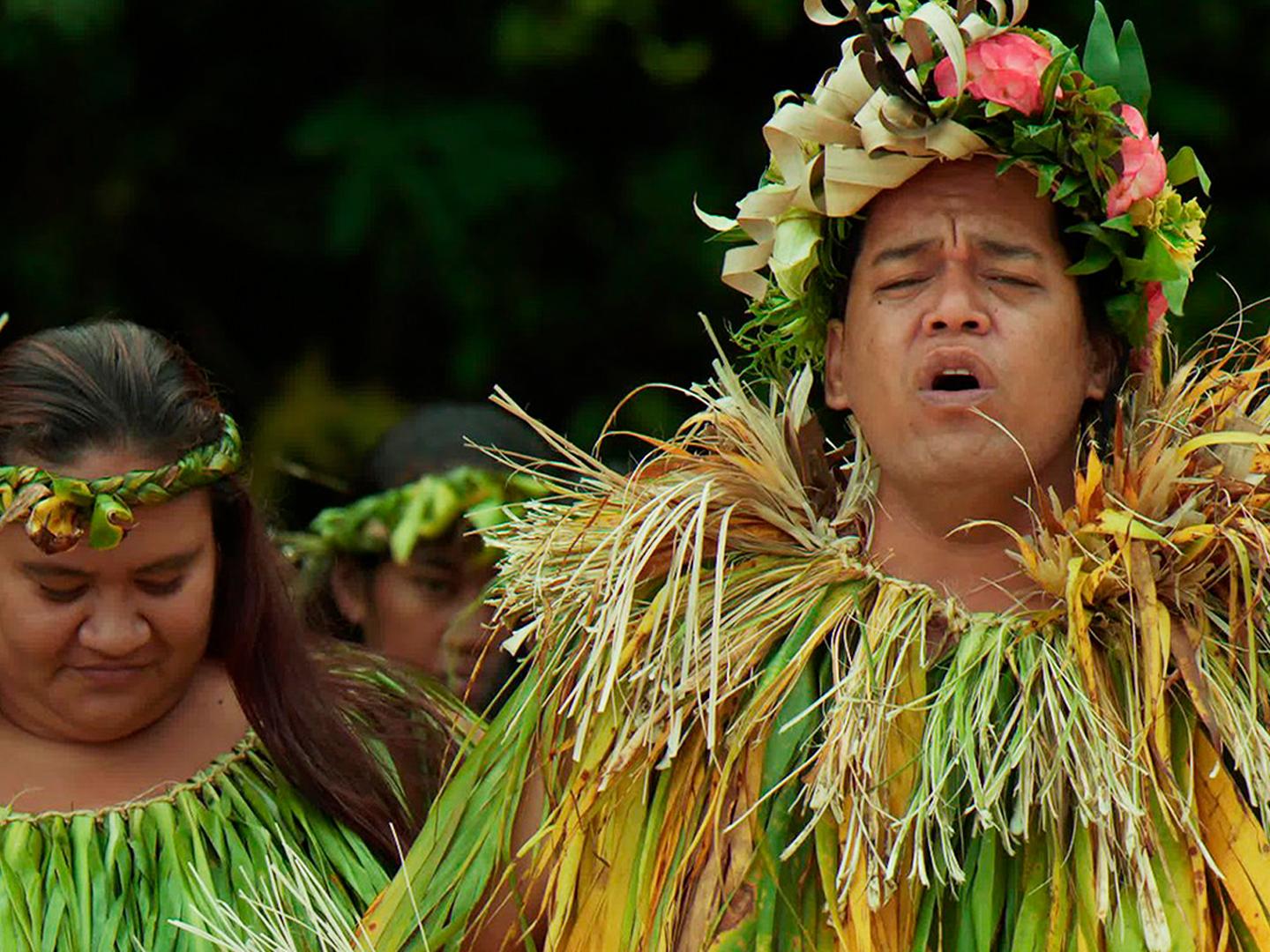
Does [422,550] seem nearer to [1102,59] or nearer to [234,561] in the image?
[234,561]

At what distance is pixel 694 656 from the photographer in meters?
2.56

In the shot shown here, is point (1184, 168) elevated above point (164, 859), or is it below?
above

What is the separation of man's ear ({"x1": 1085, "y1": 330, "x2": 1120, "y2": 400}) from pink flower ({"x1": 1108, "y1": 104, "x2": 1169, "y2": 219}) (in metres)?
0.14

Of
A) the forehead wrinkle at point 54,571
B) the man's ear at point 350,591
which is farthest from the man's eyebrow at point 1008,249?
the man's ear at point 350,591

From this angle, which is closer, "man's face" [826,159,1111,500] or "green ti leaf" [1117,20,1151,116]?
"man's face" [826,159,1111,500]

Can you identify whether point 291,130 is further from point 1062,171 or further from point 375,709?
point 1062,171

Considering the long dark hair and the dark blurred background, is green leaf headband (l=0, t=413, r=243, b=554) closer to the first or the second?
the long dark hair

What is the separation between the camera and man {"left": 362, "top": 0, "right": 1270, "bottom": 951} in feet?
8.00

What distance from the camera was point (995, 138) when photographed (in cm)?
257

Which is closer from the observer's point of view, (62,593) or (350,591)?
(62,593)

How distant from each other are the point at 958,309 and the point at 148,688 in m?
1.04

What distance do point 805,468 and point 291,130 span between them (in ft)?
9.38

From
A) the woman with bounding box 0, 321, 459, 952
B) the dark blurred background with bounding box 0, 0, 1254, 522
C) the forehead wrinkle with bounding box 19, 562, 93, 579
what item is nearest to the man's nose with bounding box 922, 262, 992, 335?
the woman with bounding box 0, 321, 459, 952

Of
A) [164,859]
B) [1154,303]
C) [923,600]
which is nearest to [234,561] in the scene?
[164,859]
